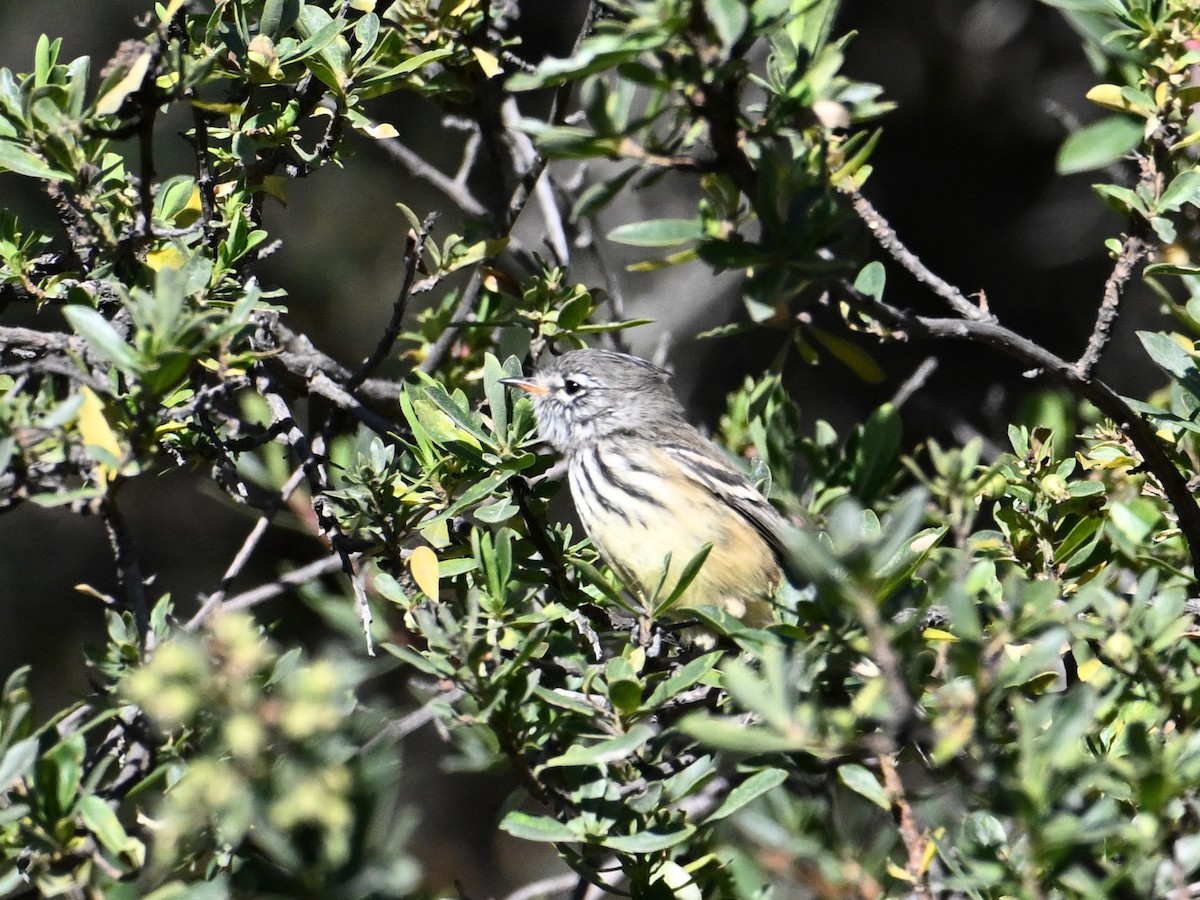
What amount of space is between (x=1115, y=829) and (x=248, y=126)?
2502 millimetres

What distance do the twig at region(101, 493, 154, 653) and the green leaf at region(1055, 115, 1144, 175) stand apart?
1802 mm

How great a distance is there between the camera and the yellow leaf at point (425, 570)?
2.65 meters

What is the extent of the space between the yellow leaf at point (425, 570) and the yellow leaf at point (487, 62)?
4.60ft

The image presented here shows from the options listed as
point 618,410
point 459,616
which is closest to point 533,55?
point 618,410

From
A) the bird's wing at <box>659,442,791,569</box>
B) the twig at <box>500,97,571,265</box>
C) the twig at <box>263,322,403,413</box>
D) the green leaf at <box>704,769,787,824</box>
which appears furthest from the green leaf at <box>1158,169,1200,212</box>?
the twig at <box>500,97,571,265</box>

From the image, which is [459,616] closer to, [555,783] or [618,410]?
[555,783]

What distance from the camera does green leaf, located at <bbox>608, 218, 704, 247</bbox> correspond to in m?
2.12

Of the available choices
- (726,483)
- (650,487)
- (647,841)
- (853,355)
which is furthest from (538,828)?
(726,483)

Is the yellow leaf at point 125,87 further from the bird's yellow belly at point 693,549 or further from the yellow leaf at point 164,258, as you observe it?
the bird's yellow belly at point 693,549

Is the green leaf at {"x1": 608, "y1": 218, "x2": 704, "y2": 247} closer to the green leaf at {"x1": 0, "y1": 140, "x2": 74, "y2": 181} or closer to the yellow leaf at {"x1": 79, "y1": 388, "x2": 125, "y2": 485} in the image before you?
the yellow leaf at {"x1": 79, "y1": 388, "x2": 125, "y2": 485}

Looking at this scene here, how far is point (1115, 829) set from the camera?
1748 millimetres

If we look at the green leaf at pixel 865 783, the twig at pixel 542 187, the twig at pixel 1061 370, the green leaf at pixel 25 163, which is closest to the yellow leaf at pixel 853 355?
the twig at pixel 1061 370

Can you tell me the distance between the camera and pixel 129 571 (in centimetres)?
234

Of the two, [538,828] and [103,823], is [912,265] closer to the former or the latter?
[538,828]
